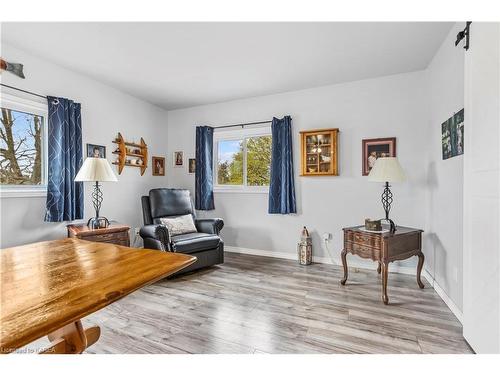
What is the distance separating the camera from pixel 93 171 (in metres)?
2.91

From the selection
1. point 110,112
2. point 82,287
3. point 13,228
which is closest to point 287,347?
point 82,287

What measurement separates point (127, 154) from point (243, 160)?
1.77 m

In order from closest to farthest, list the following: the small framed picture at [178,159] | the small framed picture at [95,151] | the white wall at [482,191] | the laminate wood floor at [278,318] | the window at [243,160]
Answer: the white wall at [482,191], the laminate wood floor at [278,318], the small framed picture at [95,151], the window at [243,160], the small framed picture at [178,159]

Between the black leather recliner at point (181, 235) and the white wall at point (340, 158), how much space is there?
0.68 m

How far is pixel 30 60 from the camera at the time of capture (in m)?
2.80

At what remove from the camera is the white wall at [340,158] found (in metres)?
3.26

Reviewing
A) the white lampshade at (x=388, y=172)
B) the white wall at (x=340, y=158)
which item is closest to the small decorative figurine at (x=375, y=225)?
the white lampshade at (x=388, y=172)

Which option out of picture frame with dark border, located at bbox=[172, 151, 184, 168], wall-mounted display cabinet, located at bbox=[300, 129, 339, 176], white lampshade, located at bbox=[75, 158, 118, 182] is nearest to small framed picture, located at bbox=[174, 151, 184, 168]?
picture frame with dark border, located at bbox=[172, 151, 184, 168]

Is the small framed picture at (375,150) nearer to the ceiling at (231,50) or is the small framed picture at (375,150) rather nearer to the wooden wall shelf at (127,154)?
the ceiling at (231,50)

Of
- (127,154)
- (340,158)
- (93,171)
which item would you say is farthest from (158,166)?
(340,158)

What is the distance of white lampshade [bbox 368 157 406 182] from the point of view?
2.71 m

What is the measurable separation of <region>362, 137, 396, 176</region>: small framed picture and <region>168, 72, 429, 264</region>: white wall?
70 millimetres

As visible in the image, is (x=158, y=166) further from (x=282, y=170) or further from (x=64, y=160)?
(x=282, y=170)

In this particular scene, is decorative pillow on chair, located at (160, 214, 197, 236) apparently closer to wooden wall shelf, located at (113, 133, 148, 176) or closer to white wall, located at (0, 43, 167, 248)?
white wall, located at (0, 43, 167, 248)
